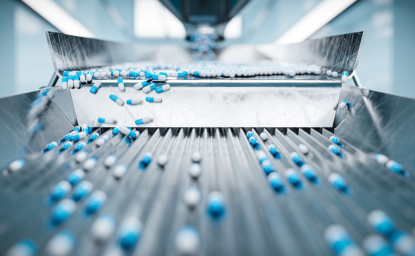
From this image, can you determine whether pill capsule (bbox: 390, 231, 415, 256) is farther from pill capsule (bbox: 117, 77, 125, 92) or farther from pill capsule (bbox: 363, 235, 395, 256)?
pill capsule (bbox: 117, 77, 125, 92)

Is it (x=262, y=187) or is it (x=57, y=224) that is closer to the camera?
(x=57, y=224)

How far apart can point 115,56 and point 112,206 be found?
2669 mm

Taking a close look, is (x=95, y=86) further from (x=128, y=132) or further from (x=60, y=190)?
(x=60, y=190)

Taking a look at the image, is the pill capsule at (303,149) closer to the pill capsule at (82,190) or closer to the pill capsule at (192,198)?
the pill capsule at (192,198)

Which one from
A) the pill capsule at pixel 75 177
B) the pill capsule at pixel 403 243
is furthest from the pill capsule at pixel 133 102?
the pill capsule at pixel 403 243

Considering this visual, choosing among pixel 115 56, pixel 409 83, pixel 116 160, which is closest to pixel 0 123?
pixel 116 160

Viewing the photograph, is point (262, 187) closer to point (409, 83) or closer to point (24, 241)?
point (24, 241)

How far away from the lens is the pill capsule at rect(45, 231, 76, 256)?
0.40 metres

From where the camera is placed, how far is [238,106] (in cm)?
112

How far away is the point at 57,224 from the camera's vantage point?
47 cm

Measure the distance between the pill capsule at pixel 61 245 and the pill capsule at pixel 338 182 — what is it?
79 cm

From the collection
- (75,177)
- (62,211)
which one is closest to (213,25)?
(75,177)

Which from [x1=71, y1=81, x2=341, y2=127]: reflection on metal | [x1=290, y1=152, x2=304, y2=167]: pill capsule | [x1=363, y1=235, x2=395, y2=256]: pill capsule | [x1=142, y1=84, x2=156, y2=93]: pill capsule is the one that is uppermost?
[x1=142, y1=84, x2=156, y2=93]: pill capsule

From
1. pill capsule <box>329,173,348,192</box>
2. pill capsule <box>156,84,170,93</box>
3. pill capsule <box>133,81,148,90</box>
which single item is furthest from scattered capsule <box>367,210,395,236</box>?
pill capsule <box>133,81,148,90</box>
